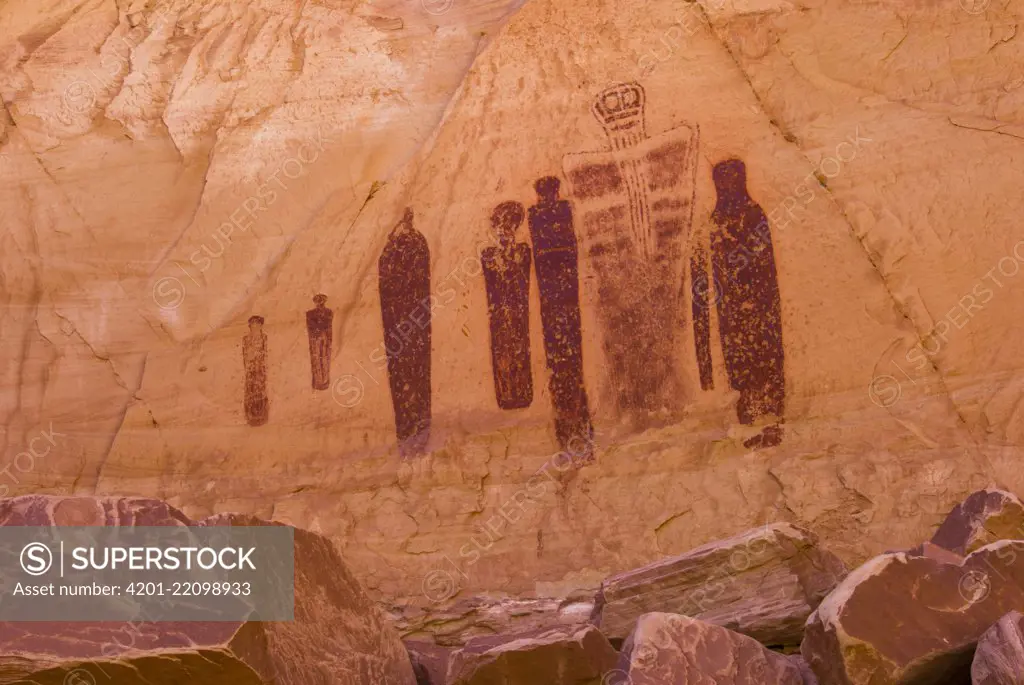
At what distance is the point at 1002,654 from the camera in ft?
9.66

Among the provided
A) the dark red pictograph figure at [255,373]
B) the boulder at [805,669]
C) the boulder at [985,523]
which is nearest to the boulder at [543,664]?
the boulder at [805,669]

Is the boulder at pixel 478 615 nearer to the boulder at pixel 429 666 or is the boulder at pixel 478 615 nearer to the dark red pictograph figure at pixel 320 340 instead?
the boulder at pixel 429 666

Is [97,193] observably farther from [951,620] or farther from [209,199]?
[951,620]

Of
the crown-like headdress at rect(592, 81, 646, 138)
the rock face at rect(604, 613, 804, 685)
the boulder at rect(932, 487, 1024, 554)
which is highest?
the crown-like headdress at rect(592, 81, 646, 138)

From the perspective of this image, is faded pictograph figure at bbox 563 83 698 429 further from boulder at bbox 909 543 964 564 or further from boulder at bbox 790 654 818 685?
boulder at bbox 790 654 818 685

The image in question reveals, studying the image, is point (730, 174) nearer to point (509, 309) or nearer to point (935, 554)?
point (509, 309)

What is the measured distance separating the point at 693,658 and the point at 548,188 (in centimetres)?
358

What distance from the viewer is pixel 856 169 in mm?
5805

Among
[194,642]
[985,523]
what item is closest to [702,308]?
[985,523]

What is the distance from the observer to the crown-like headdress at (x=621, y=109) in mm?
6195

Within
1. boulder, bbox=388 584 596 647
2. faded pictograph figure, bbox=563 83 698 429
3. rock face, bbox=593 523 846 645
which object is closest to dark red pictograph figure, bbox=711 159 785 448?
faded pictograph figure, bbox=563 83 698 429

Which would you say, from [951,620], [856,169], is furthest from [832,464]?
[951,620]

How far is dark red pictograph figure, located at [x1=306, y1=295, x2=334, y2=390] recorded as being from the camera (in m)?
6.43

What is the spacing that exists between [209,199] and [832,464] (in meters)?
3.88
